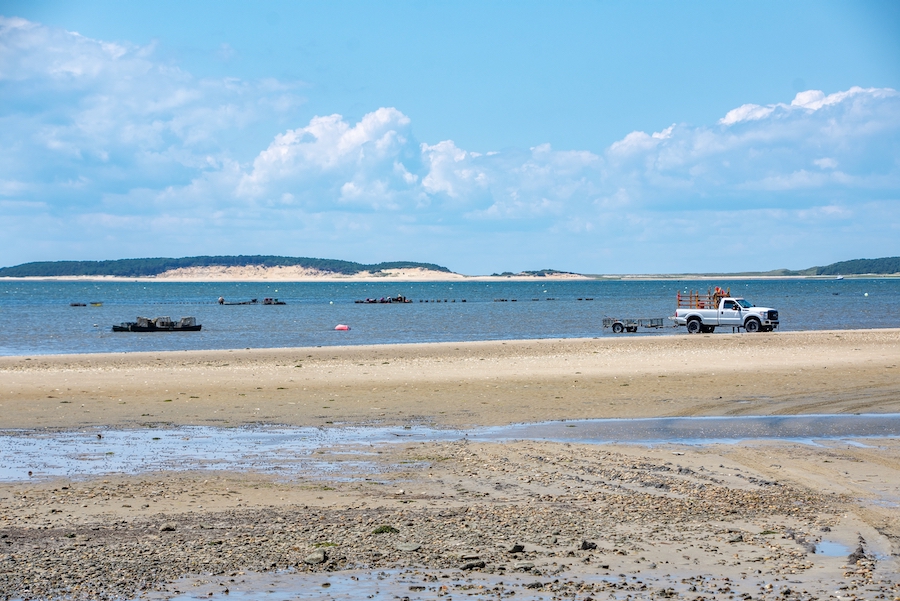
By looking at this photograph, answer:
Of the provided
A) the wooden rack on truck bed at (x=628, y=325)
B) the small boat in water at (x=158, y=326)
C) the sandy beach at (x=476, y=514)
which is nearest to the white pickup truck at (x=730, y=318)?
the wooden rack on truck bed at (x=628, y=325)

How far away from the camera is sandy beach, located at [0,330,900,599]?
296 inches

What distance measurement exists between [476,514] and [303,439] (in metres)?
6.41

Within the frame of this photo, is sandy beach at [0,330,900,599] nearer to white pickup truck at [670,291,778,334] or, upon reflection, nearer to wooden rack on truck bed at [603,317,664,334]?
white pickup truck at [670,291,778,334]

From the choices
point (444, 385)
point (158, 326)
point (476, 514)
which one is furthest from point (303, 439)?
point (158, 326)

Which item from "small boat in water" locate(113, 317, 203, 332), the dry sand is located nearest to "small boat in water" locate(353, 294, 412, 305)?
"small boat in water" locate(113, 317, 203, 332)

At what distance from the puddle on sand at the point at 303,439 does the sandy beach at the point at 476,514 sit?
484mm

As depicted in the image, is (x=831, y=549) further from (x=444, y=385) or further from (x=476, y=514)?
(x=444, y=385)

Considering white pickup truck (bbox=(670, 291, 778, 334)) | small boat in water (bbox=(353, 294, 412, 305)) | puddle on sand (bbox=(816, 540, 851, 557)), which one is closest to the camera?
puddle on sand (bbox=(816, 540, 851, 557))

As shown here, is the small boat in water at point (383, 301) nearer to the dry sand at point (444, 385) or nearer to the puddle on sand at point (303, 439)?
the dry sand at point (444, 385)

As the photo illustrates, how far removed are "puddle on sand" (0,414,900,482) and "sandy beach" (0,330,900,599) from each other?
1.59ft

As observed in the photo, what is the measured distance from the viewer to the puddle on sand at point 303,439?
12.8 metres

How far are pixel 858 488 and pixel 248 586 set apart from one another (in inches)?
284

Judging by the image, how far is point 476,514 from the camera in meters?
9.64

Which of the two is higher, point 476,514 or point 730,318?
point 730,318
